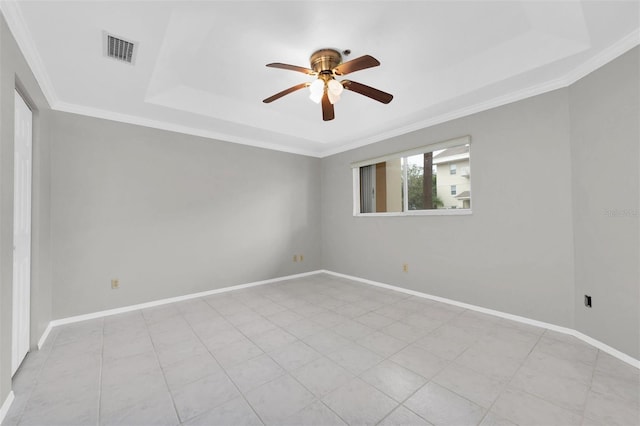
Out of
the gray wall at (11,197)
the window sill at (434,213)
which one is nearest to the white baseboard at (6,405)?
the gray wall at (11,197)

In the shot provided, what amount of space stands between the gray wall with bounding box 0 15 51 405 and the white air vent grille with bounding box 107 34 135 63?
1.75ft

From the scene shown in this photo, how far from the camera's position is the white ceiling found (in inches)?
71.8

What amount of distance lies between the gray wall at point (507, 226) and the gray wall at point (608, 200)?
0.11 meters

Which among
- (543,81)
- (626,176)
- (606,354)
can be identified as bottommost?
(606,354)

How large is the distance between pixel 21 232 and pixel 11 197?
0.69m

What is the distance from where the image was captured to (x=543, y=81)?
2.61 metres

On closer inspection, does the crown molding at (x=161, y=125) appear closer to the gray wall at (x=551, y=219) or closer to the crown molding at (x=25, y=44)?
the crown molding at (x=25, y=44)

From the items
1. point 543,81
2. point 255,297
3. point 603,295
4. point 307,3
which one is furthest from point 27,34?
point 603,295

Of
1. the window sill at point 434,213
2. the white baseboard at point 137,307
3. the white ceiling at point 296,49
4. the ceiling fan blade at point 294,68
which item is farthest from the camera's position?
the window sill at point 434,213

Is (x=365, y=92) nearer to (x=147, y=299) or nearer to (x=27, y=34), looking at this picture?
(x=27, y=34)

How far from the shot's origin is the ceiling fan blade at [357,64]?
1.85 m

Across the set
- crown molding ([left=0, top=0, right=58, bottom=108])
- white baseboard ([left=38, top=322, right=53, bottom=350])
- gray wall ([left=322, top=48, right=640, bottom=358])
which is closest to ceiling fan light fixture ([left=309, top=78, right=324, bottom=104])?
crown molding ([left=0, top=0, right=58, bottom=108])

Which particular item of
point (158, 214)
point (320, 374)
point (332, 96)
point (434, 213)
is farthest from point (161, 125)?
point (434, 213)

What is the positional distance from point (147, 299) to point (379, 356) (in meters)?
2.97
